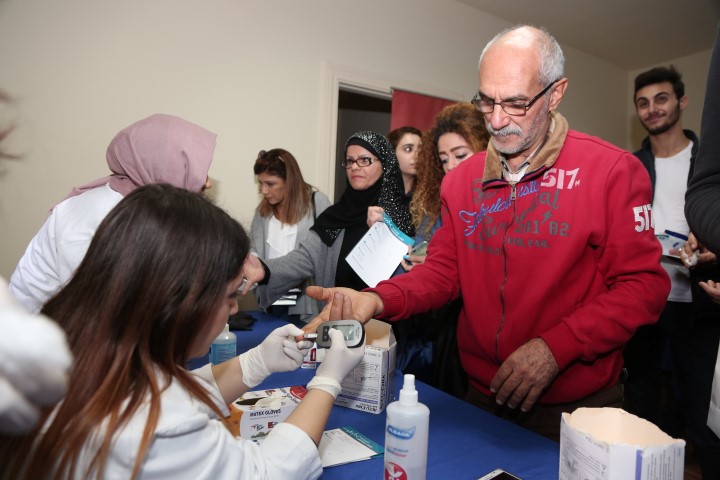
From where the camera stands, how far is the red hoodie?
44.4 inches

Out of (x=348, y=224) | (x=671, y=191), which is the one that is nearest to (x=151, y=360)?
(x=348, y=224)

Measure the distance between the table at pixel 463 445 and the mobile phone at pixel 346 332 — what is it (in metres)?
0.23

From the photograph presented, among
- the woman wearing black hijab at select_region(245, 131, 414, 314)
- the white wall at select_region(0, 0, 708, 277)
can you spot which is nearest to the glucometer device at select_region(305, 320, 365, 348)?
the woman wearing black hijab at select_region(245, 131, 414, 314)

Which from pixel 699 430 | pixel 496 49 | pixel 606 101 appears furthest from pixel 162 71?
pixel 606 101

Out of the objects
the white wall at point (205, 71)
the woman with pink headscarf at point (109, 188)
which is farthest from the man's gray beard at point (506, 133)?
the white wall at point (205, 71)

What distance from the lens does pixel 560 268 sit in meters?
1.18

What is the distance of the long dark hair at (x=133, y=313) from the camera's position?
60 centimetres

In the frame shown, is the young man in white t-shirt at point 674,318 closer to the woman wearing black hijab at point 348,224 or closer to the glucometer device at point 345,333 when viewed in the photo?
the woman wearing black hijab at point 348,224

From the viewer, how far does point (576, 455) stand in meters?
0.72

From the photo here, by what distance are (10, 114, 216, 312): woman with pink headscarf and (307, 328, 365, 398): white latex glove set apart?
85 cm

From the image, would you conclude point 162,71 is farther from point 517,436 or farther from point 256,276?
point 517,436

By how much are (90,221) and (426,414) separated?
114cm

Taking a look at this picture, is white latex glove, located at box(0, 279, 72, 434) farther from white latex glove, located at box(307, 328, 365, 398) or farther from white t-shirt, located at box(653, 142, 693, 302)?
white t-shirt, located at box(653, 142, 693, 302)

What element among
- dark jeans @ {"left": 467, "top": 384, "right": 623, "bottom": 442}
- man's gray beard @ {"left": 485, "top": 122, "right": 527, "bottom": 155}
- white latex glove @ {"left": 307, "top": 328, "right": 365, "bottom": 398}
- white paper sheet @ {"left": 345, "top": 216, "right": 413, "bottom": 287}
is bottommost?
dark jeans @ {"left": 467, "top": 384, "right": 623, "bottom": 442}
